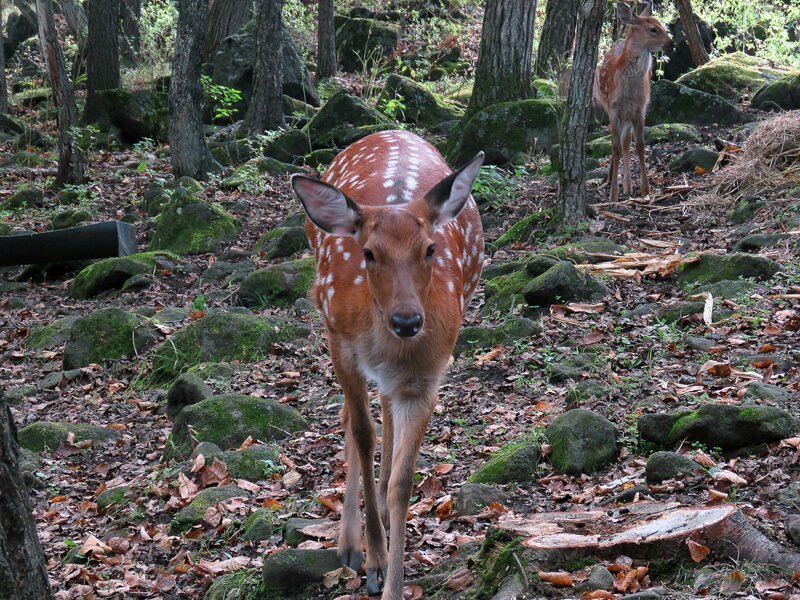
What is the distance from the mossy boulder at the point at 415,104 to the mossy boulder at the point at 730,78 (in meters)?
3.97

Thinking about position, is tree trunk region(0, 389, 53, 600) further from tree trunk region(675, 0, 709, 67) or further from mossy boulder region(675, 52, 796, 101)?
tree trunk region(675, 0, 709, 67)

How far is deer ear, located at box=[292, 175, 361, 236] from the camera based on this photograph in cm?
425

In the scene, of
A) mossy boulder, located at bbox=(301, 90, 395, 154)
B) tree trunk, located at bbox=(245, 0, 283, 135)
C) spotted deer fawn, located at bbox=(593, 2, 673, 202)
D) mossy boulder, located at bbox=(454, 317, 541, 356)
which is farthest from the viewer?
tree trunk, located at bbox=(245, 0, 283, 135)

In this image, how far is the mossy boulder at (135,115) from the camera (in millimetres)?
18391

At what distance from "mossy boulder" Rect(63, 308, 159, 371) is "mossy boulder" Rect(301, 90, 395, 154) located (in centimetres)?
714

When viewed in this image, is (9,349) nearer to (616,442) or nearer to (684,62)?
(616,442)

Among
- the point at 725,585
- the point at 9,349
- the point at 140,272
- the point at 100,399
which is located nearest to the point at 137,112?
the point at 140,272

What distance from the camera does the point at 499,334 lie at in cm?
746

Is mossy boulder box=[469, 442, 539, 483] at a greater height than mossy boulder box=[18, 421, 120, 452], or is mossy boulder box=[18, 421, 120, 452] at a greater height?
mossy boulder box=[469, 442, 539, 483]

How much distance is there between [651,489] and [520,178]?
785cm

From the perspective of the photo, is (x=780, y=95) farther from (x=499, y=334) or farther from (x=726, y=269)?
(x=499, y=334)

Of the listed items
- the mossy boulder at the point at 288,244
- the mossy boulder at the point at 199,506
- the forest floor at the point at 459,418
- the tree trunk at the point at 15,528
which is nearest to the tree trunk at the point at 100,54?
the mossy boulder at the point at 288,244

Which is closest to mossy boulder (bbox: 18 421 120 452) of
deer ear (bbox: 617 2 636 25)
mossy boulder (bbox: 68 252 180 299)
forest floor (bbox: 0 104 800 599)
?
forest floor (bbox: 0 104 800 599)

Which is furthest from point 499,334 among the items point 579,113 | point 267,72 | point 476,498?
point 267,72
